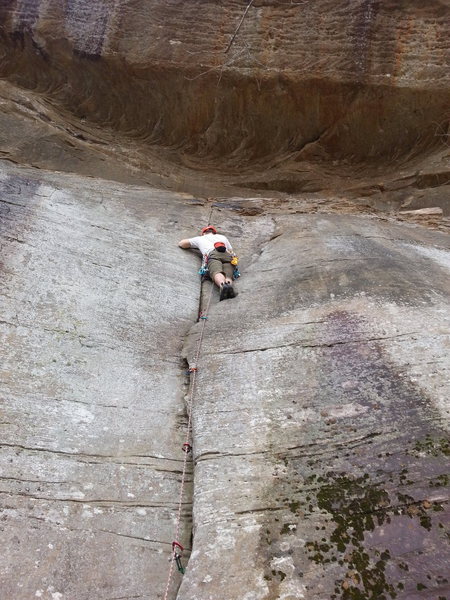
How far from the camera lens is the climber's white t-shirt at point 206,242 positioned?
623 cm

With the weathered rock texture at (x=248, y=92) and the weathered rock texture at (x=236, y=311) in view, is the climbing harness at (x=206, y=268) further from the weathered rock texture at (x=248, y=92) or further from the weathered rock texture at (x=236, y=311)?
the weathered rock texture at (x=248, y=92)

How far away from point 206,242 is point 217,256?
48 centimetres

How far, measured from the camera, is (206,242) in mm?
6320

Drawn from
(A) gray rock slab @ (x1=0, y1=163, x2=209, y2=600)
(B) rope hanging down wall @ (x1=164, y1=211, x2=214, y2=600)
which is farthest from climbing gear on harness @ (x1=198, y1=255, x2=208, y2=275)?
(B) rope hanging down wall @ (x1=164, y1=211, x2=214, y2=600)

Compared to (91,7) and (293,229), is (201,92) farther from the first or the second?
(293,229)

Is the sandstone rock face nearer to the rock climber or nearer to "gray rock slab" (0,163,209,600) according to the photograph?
"gray rock slab" (0,163,209,600)

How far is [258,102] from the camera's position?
376 inches

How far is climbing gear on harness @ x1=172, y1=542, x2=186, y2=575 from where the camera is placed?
9.17 ft

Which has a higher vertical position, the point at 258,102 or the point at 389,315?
the point at 258,102

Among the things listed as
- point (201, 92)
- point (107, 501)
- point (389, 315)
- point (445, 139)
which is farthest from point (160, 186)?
point (107, 501)

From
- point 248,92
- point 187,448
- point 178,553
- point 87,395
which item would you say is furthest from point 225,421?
point 248,92

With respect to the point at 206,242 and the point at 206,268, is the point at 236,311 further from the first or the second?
the point at 206,242

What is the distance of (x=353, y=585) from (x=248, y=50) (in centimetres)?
871

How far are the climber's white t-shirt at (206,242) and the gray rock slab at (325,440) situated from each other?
1191mm
